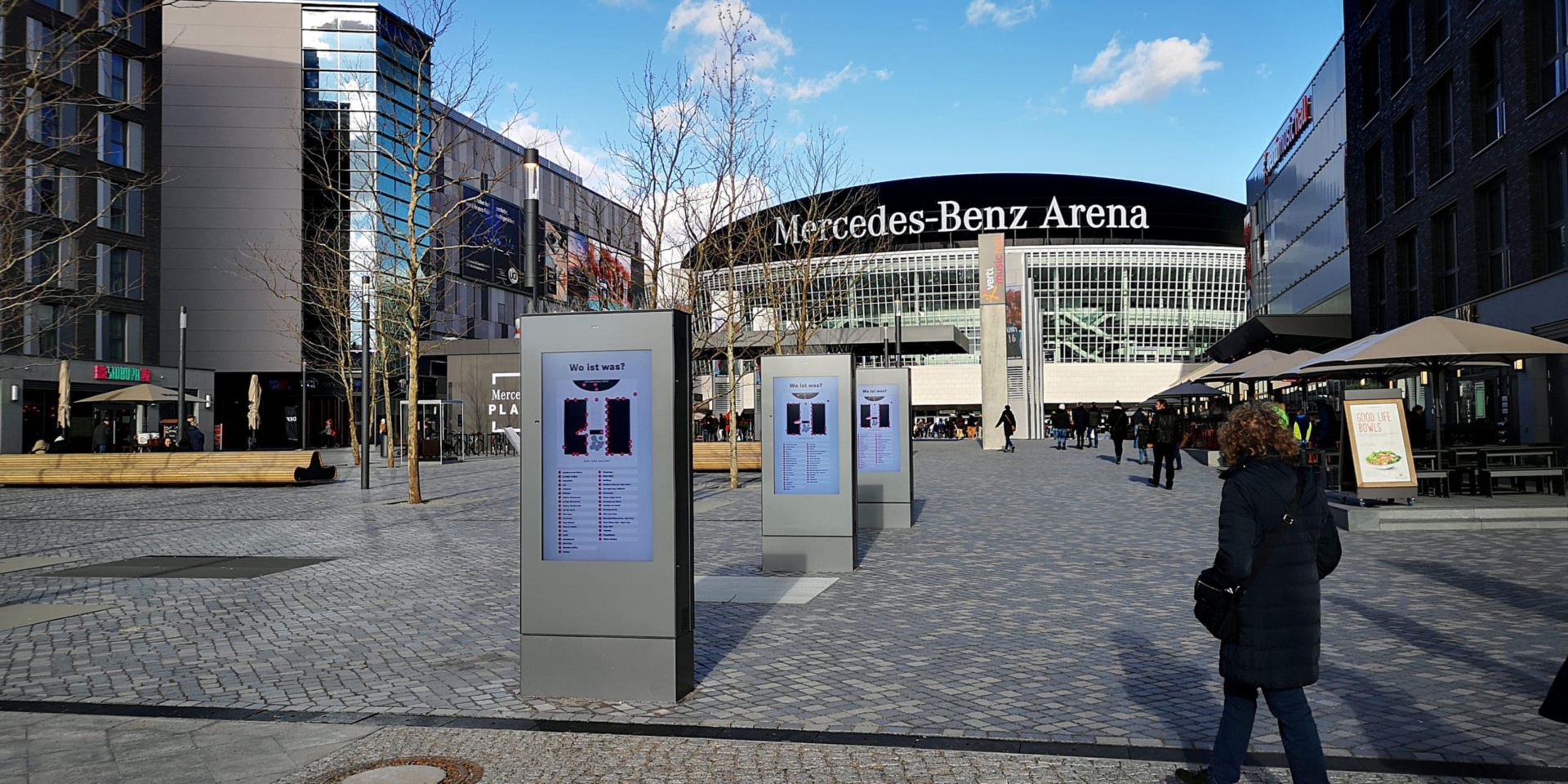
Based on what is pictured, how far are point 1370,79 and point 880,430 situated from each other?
2540 centimetres

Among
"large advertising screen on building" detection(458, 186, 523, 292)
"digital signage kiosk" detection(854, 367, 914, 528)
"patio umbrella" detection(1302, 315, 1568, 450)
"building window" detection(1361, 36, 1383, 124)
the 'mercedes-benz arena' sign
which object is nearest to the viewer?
"digital signage kiosk" detection(854, 367, 914, 528)

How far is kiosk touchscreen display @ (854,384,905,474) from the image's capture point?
50.2 ft

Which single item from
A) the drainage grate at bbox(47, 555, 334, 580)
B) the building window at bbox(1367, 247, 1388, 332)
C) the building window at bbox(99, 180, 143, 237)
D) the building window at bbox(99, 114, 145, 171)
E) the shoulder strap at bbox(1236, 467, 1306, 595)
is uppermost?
the building window at bbox(99, 114, 145, 171)

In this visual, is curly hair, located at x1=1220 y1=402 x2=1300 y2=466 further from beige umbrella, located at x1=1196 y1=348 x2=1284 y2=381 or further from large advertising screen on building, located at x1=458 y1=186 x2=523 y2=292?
large advertising screen on building, located at x1=458 y1=186 x2=523 y2=292

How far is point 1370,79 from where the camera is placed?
33000 mm

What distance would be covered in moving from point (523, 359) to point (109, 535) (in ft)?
39.6

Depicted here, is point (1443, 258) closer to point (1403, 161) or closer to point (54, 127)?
point (1403, 161)

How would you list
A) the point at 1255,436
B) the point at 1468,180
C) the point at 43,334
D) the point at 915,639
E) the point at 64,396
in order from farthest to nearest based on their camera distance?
the point at 43,334 < the point at 64,396 < the point at 1468,180 < the point at 915,639 < the point at 1255,436

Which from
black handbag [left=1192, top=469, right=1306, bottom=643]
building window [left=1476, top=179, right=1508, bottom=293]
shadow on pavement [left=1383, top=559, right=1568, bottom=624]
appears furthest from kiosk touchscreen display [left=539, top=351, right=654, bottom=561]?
building window [left=1476, top=179, right=1508, bottom=293]

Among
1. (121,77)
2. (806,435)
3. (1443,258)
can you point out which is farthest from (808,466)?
(121,77)

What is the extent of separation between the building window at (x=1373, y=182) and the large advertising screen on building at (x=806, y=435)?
27323mm

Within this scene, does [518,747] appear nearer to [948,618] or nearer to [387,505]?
[948,618]

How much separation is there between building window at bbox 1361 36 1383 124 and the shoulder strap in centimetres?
3311

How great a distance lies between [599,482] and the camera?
614 centimetres
